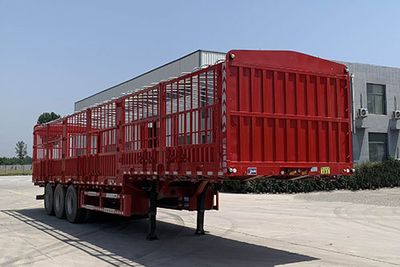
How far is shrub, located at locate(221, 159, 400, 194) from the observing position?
2934cm

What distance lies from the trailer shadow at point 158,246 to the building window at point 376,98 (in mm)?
27436

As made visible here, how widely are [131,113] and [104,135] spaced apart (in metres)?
1.90

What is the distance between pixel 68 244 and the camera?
10.8 m

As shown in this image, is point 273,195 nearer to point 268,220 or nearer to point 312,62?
point 268,220

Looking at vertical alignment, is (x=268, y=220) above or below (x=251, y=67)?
below

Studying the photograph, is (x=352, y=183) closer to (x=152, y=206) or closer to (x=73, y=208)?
(x=73, y=208)

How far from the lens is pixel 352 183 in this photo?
31.4m

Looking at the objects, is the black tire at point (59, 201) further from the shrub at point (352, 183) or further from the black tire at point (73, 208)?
the shrub at point (352, 183)

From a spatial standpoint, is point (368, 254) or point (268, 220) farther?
point (268, 220)

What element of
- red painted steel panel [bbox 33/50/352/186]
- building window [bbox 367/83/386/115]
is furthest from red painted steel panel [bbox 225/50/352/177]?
building window [bbox 367/83/386/115]

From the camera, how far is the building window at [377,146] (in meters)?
36.7

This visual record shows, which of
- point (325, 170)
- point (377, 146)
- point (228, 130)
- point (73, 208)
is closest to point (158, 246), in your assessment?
point (228, 130)

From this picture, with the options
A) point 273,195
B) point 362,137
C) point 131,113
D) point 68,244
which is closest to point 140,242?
point 68,244

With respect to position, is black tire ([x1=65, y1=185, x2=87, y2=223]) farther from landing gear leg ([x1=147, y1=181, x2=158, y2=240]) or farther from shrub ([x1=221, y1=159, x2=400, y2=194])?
shrub ([x1=221, y1=159, x2=400, y2=194])
